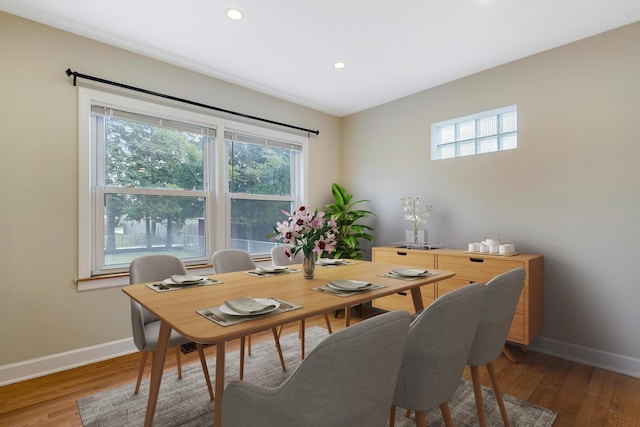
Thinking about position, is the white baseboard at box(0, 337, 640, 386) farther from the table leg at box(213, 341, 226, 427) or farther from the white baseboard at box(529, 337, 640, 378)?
the table leg at box(213, 341, 226, 427)

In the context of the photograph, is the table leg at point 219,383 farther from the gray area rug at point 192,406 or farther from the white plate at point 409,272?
the white plate at point 409,272

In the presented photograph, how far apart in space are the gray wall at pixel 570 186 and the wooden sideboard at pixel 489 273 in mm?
223

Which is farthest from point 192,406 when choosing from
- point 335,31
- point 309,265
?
point 335,31

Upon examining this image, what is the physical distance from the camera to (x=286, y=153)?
163 inches

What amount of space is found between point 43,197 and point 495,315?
10.0 feet

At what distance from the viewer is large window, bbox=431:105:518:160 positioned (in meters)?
3.12

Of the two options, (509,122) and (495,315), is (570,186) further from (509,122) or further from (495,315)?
(495,315)

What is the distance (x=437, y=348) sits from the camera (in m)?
1.16

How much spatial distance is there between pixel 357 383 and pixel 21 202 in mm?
2742

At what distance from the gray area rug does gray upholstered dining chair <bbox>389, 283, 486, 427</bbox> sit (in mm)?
789

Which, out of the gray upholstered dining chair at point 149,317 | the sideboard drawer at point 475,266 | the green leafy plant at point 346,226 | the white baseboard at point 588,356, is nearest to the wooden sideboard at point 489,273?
the sideboard drawer at point 475,266

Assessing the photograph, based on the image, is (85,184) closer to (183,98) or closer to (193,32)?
(183,98)

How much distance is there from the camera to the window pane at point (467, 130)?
3.39 m

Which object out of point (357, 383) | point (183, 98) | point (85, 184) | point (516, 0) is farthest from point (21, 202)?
point (516, 0)
